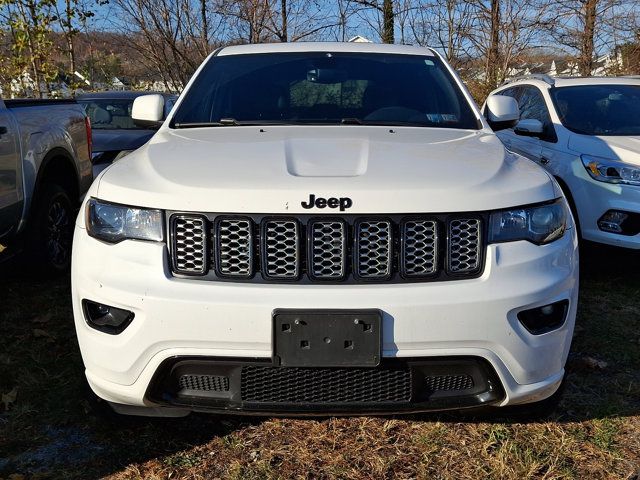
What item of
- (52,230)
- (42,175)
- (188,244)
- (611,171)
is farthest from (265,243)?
(611,171)

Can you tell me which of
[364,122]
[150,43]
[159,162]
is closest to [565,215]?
[364,122]

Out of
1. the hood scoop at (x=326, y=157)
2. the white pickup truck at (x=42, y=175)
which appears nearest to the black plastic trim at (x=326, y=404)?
the hood scoop at (x=326, y=157)

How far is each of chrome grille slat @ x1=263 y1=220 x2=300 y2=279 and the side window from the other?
3.72 metres

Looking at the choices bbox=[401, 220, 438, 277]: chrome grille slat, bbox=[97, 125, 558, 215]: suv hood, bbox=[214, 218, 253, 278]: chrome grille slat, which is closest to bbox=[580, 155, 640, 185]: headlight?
bbox=[97, 125, 558, 215]: suv hood

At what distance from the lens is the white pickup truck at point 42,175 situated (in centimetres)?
402

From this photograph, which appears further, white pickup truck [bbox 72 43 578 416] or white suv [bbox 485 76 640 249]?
white suv [bbox 485 76 640 249]

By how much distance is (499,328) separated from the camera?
2070 mm

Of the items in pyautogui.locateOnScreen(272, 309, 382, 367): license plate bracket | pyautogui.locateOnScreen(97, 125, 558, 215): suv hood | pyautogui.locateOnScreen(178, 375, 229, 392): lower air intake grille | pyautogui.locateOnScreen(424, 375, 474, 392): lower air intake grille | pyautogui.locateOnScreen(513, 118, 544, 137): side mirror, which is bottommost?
pyautogui.locateOnScreen(424, 375, 474, 392): lower air intake grille

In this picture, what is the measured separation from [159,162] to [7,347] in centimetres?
185

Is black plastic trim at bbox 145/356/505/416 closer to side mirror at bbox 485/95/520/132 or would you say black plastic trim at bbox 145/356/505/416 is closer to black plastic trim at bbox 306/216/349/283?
black plastic trim at bbox 306/216/349/283

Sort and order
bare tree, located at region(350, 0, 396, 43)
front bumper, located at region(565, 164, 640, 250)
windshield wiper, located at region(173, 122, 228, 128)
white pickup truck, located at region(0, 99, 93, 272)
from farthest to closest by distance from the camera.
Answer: bare tree, located at region(350, 0, 396, 43), front bumper, located at region(565, 164, 640, 250), white pickup truck, located at region(0, 99, 93, 272), windshield wiper, located at region(173, 122, 228, 128)

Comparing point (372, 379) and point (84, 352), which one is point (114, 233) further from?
point (372, 379)

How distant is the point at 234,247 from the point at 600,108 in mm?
4580

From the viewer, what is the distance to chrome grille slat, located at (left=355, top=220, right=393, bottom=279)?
209 cm
